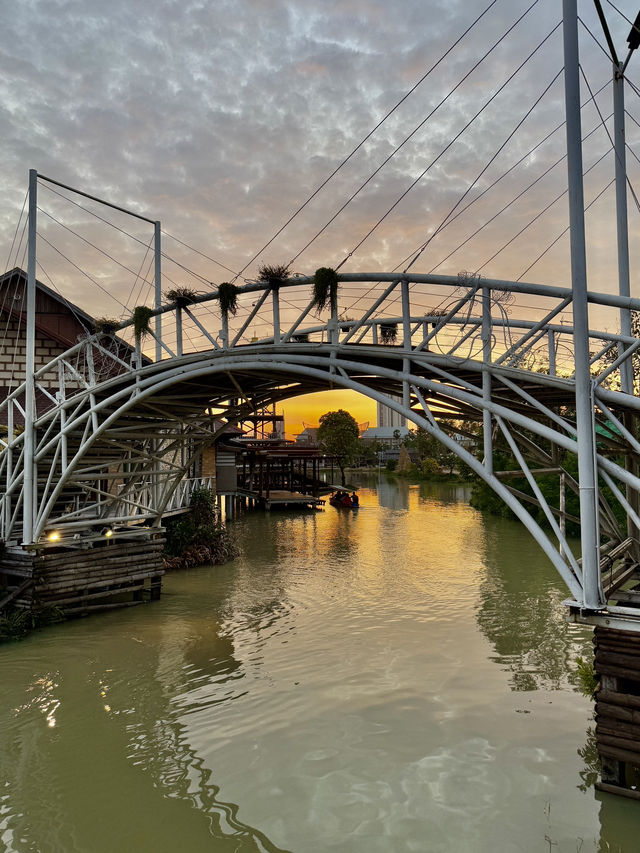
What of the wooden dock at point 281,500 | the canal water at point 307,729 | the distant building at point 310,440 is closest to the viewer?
the canal water at point 307,729

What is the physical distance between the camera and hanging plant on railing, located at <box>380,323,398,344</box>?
1085 centimetres

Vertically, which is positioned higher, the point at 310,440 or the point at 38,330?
the point at 38,330

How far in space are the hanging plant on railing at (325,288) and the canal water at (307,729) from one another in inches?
279

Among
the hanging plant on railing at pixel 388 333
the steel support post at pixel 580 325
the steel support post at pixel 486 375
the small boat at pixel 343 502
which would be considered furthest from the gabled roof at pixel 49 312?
the small boat at pixel 343 502

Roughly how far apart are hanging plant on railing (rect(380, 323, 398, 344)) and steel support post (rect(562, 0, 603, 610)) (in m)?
4.20

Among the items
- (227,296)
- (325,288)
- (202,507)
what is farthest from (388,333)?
(202,507)

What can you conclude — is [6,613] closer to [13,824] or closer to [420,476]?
[13,824]

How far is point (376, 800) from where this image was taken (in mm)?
7121

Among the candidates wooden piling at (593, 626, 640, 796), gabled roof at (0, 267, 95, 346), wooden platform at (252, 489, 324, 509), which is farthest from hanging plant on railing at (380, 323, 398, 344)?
wooden platform at (252, 489, 324, 509)

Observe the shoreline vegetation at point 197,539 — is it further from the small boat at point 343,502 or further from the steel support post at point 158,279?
the small boat at point 343,502

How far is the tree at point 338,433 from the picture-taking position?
75.7 m

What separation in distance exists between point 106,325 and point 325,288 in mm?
6947

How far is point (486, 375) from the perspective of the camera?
8.62 meters

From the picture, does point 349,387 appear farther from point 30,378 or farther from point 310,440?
point 310,440
